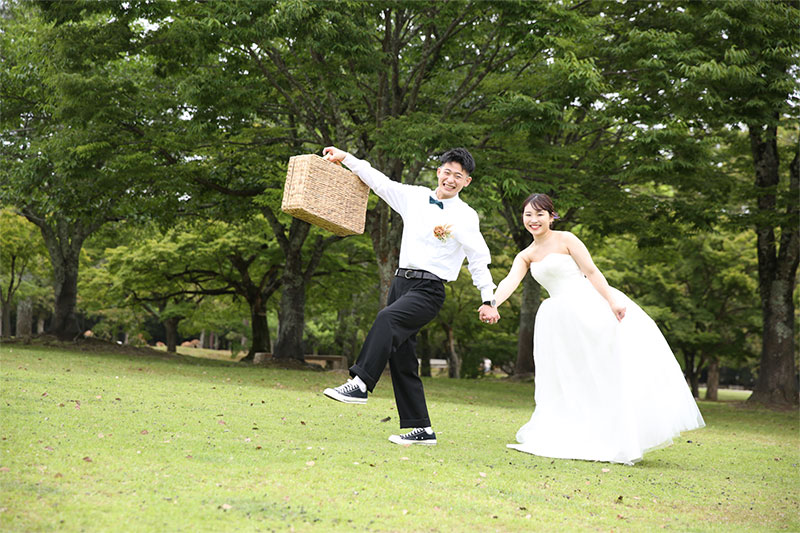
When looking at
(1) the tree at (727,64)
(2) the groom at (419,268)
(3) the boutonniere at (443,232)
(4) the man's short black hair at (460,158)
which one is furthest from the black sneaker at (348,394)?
(1) the tree at (727,64)

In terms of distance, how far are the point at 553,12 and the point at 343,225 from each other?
8650 millimetres

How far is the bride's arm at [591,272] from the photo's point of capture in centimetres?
650

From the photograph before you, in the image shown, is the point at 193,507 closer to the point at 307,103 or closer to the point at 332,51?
the point at 332,51

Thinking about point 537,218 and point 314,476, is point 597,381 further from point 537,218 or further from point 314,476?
point 314,476

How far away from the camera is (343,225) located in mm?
6578

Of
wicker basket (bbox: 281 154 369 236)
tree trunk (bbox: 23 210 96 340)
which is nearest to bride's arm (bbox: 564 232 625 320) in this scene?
wicker basket (bbox: 281 154 369 236)

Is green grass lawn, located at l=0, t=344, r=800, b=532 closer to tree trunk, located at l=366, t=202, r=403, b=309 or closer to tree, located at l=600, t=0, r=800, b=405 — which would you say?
tree, located at l=600, t=0, r=800, b=405

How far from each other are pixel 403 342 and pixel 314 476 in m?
1.66

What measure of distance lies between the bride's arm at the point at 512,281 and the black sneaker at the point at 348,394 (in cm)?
144

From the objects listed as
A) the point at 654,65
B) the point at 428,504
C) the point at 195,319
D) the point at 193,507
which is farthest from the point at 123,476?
the point at 195,319

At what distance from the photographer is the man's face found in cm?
618

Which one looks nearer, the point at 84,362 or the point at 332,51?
the point at 332,51

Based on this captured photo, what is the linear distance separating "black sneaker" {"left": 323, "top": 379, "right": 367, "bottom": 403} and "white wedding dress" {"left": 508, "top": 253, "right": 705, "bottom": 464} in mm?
1888

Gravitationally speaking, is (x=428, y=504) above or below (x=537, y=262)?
below
